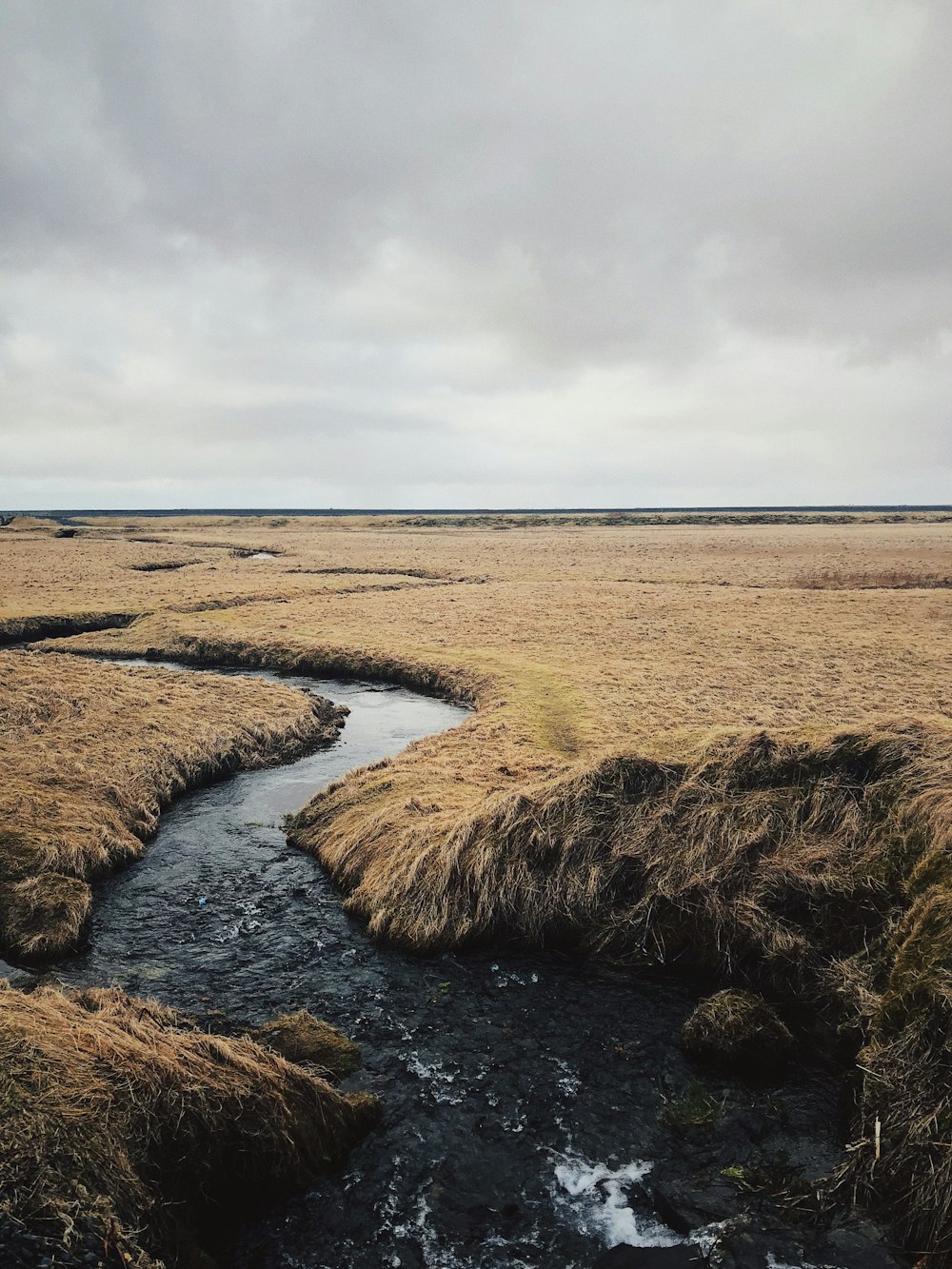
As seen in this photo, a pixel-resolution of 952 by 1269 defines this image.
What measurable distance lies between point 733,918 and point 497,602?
155ft

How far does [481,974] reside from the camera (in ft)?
50.9

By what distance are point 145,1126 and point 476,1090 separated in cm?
507

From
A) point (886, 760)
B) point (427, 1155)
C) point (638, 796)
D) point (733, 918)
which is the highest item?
point (886, 760)

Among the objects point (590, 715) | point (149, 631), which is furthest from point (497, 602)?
point (590, 715)

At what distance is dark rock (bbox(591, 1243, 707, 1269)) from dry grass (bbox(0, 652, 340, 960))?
11.9 metres

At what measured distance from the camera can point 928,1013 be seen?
11.1 metres

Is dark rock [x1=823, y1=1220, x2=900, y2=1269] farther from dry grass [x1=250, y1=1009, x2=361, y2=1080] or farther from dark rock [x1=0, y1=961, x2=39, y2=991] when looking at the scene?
dark rock [x1=0, y1=961, x2=39, y2=991]

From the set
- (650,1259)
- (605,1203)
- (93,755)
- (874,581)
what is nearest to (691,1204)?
(650,1259)

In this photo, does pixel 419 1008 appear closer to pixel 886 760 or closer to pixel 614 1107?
pixel 614 1107

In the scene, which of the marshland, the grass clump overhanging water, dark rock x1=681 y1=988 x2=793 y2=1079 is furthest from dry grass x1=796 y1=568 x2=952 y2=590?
dark rock x1=681 y1=988 x2=793 y2=1079

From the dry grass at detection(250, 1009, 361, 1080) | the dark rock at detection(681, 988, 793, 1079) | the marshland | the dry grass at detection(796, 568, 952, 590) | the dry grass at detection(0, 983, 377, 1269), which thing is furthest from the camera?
the dry grass at detection(796, 568, 952, 590)

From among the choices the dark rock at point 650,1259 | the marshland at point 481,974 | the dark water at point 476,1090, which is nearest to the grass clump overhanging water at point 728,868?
the marshland at point 481,974

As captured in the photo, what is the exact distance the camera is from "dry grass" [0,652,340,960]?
57.0ft

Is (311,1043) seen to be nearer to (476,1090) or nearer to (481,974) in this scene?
(476,1090)
